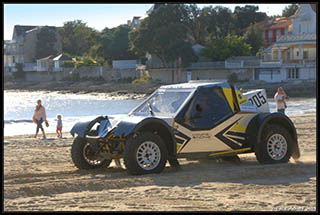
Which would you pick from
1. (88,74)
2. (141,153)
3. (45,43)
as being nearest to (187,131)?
(141,153)

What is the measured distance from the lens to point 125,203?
8219 mm

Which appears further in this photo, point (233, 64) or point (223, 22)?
point (223, 22)

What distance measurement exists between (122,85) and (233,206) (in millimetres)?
73247

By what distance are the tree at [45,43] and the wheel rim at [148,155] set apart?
349 ft

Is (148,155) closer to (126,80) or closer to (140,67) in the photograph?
(140,67)

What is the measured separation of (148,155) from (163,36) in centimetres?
6244

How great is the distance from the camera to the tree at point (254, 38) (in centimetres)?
7835

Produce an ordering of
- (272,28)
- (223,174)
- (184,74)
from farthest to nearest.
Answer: (272,28) < (184,74) < (223,174)

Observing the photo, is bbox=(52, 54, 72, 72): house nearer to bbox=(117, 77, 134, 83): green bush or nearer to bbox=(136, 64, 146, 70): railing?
bbox=(117, 77, 134, 83): green bush

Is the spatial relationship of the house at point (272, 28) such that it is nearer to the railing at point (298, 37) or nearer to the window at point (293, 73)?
the railing at point (298, 37)

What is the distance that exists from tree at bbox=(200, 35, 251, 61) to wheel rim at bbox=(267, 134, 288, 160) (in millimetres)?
62116

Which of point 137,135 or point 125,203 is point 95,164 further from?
point 125,203

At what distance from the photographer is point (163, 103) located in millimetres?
11203

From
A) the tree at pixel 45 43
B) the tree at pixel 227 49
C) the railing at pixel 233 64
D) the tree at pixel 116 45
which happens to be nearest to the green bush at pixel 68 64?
the tree at pixel 116 45
